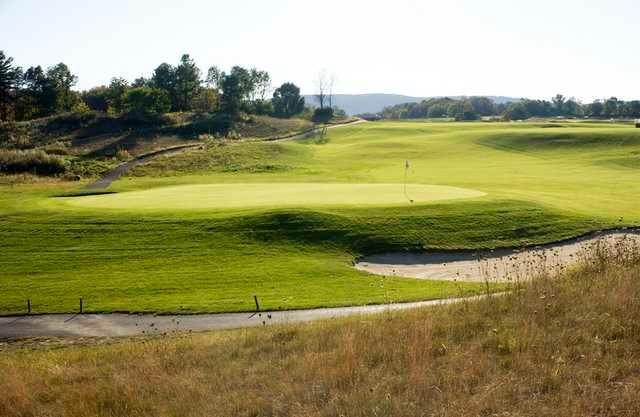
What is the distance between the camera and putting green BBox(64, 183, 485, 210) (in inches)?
1351

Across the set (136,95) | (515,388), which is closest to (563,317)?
(515,388)

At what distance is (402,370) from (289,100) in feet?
470

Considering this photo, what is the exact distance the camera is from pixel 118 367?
9602mm

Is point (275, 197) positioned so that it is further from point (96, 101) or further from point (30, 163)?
point (96, 101)

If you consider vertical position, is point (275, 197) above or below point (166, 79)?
below

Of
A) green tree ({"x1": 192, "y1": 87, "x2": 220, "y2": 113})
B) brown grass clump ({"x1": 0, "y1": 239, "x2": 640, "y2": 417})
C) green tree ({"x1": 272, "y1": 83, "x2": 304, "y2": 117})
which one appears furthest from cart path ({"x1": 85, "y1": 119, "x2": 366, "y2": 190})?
green tree ({"x1": 272, "y1": 83, "x2": 304, "y2": 117})

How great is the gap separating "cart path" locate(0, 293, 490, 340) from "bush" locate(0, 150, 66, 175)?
149 feet

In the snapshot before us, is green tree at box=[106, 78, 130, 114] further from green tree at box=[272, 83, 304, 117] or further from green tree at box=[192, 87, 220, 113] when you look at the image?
green tree at box=[272, 83, 304, 117]

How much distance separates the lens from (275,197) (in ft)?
124

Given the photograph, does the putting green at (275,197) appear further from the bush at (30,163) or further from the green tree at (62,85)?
the green tree at (62,85)

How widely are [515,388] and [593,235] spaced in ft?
82.2

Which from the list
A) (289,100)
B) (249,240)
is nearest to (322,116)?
(289,100)

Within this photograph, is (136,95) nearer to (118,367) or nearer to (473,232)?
(473,232)

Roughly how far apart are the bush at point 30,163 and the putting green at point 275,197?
82.8 ft
